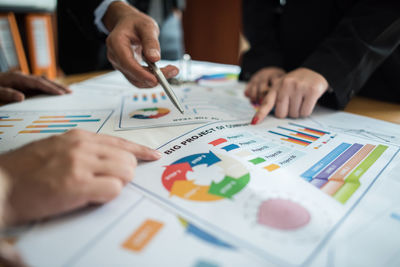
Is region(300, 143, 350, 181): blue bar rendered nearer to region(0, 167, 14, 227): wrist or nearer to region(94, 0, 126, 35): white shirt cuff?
region(0, 167, 14, 227): wrist

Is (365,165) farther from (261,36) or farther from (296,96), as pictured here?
(261,36)

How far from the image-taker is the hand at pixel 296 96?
22.6 inches

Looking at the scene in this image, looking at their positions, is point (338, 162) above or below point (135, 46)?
below

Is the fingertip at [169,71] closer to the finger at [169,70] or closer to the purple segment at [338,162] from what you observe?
the finger at [169,70]

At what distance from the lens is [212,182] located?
33cm

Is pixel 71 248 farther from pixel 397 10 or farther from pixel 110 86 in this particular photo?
pixel 397 10

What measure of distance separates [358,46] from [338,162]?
374 millimetres

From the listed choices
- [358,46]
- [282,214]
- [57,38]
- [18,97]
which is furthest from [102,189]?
[57,38]

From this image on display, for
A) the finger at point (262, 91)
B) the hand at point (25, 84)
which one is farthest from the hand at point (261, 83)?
the hand at point (25, 84)

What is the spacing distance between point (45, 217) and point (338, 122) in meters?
0.60

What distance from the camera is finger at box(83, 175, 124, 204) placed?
0.27 metres

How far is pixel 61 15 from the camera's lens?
39.6 inches

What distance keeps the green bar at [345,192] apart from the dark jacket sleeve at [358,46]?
35 cm

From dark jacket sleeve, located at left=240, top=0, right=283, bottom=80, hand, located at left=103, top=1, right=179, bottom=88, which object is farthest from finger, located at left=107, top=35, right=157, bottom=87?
dark jacket sleeve, located at left=240, top=0, right=283, bottom=80
